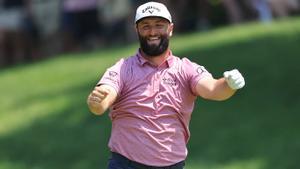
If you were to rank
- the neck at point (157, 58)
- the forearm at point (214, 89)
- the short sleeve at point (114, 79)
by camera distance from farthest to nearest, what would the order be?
1. the neck at point (157, 58)
2. the short sleeve at point (114, 79)
3. the forearm at point (214, 89)

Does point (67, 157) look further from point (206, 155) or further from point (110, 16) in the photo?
point (110, 16)

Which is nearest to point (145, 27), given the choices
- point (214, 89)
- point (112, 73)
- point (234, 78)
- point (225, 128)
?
point (112, 73)

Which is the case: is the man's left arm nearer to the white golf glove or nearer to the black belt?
the white golf glove

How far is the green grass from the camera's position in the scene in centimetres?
1188

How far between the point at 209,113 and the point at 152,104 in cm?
659

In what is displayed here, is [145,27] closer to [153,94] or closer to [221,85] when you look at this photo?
[153,94]

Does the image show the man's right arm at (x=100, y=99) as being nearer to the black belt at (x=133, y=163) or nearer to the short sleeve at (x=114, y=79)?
the short sleeve at (x=114, y=79)

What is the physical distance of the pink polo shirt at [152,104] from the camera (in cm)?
664

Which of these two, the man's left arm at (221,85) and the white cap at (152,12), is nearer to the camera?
the man's left arm at (221,85)

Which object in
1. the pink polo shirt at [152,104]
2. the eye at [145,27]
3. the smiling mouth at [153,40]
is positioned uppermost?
the eye at [145,27]

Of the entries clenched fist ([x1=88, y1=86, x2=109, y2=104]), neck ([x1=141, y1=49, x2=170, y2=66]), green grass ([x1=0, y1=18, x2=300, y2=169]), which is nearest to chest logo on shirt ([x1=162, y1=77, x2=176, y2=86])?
neck ([x1=141, y1=49, x2=170, y2=66])

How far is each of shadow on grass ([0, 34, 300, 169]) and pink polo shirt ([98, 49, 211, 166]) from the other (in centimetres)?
456

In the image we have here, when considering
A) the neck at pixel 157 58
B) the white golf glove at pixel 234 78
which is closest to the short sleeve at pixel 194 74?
the neck at pixel 157 58

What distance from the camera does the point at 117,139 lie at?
676cm
